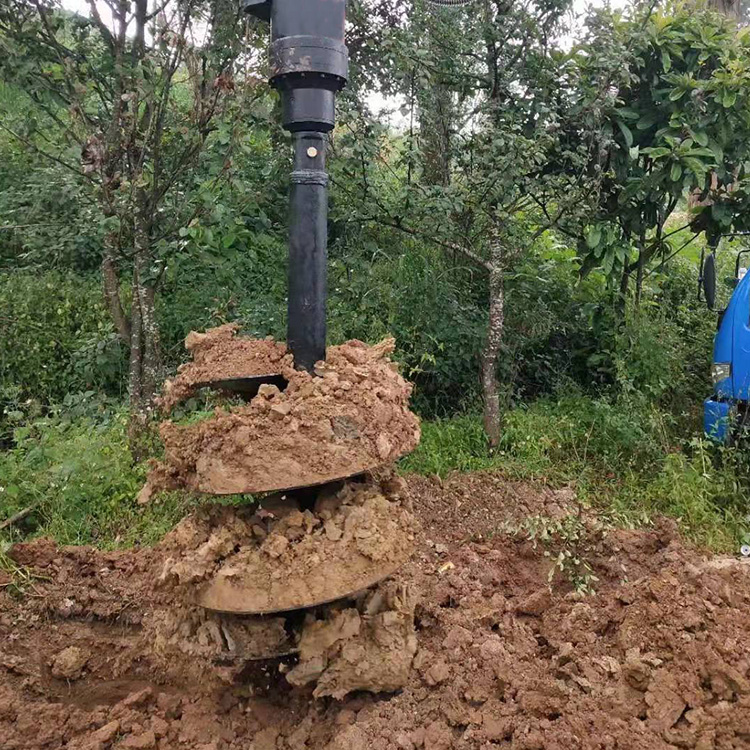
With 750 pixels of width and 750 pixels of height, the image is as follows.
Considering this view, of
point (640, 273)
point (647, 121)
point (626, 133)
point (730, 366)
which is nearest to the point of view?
point (730, 366)

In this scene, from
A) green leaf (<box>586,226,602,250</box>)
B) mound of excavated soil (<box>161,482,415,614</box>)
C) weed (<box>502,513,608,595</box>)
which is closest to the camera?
mound of excavated soil (<box>161,482,415,614</box>)

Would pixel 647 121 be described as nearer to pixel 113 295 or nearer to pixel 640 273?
pixel 640 273

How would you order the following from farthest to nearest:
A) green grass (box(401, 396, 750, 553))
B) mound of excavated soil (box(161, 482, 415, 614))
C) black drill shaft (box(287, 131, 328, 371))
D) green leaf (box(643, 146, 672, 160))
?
green leaf (box(643, 146, 672, 160))
green grass (box(401, 396, 750, 553))
black drill shaft (box(287, 131, 328, 371))
mound of excavated soil (box(161, 482, 415, 614))

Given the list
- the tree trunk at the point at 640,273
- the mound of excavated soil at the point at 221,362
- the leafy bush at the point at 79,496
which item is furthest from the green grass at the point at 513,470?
the mound of excavated soil at the point at 221,362

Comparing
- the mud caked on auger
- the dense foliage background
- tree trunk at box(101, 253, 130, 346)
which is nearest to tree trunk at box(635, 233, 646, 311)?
the dense foliage background

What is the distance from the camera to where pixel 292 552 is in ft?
8.12

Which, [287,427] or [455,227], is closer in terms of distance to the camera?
[287,427]

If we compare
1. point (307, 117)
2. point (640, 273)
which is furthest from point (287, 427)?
point (640, 273)

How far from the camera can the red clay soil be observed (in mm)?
2561

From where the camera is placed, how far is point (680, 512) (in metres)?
4.65

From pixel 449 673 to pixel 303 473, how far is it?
3.54 ft

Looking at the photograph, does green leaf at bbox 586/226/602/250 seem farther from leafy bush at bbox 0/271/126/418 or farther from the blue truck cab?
leafy bush at bbox 0/271/126/418

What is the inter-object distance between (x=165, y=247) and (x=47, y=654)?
2.42 m

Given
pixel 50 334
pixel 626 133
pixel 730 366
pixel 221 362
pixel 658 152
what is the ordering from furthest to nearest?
pixel 50 334
pixel 626 133
pixel 658 152
pixel 730 366
pixel 221 362
